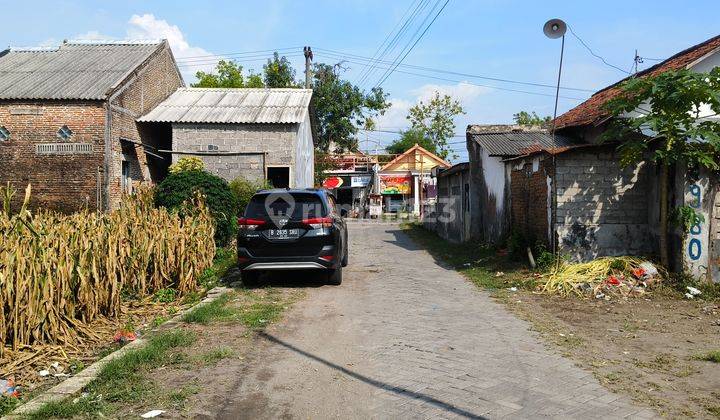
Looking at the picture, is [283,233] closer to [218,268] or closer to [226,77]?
[218,268]

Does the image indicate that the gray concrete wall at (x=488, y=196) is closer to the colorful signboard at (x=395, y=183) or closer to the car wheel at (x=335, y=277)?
the car wheel at (x=335, y=277)

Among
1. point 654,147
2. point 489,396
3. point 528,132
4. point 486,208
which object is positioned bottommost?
point 489,396

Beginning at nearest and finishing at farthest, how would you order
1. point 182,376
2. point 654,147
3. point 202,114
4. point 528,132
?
point 182,376 < point 654,147 < point 528,132 < point 202,114

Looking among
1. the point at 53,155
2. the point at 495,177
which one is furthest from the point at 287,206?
the point at 53,155

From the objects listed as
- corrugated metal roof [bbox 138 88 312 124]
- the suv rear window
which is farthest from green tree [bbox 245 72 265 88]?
the suv rear window

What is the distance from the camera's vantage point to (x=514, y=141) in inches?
659

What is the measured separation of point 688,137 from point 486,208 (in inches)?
304

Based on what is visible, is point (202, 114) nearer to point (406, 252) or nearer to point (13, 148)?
point (13, 148)

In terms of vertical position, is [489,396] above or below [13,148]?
below

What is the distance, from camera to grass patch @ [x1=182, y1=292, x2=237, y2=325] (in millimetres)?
7608

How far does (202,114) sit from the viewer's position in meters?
22.1

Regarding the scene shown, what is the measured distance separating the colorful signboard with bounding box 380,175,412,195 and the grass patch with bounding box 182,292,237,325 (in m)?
36.1

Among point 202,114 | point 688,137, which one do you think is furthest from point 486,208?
point 202,114

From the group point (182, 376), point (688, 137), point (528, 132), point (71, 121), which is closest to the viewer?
point (182, 376)
